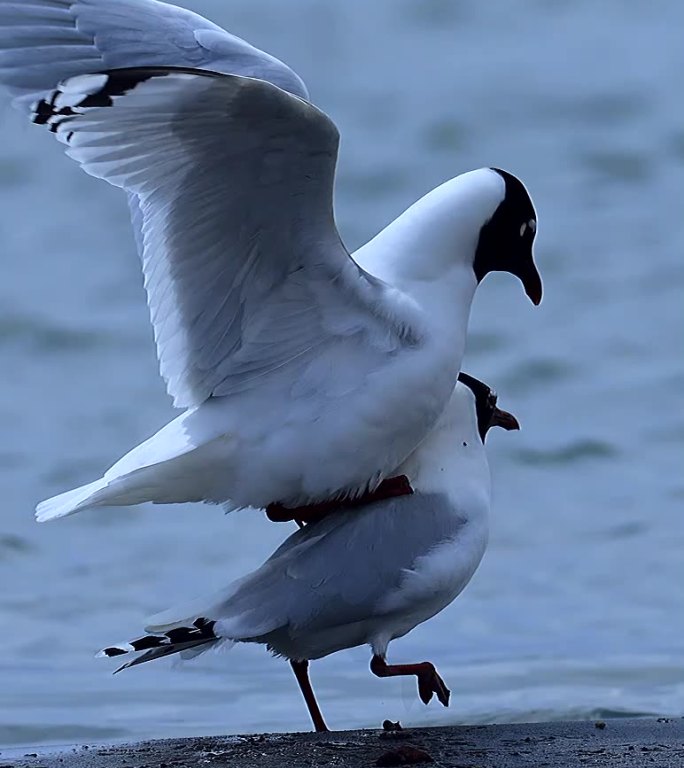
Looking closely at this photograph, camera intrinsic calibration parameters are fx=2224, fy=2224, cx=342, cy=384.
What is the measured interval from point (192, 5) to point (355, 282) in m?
8.78

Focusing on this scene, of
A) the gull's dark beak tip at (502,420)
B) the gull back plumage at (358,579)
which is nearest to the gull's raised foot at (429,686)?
the gull back plumage at (358,579)

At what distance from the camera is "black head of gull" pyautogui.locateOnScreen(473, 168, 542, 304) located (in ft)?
19.0

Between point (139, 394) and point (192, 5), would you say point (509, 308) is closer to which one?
point (139, 394)

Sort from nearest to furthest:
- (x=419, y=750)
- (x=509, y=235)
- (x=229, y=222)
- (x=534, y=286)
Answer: (x=419, y=750), (x=229, y=222), (x=509, y=235), (x=534, y=286)

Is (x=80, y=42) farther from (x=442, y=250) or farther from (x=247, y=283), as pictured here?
(x=442, y=250)

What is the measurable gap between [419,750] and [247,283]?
1.21m

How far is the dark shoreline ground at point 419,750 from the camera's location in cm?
491

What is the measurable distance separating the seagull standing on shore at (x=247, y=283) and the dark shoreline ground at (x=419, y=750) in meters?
0.62

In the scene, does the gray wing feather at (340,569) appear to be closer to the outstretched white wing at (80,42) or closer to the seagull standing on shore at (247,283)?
the seagull standing on shore at (247,283)

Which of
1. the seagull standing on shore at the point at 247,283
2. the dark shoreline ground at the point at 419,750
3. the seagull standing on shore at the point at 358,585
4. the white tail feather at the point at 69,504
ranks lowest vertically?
the dark shoreline ground at the point at 419,750

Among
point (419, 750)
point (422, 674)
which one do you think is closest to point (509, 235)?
point (422, 674)

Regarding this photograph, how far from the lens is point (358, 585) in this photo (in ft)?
17.7

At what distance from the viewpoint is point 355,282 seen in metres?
5.38

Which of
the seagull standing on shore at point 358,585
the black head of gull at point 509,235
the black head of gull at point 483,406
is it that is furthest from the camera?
the black head of gull at point 483,406
